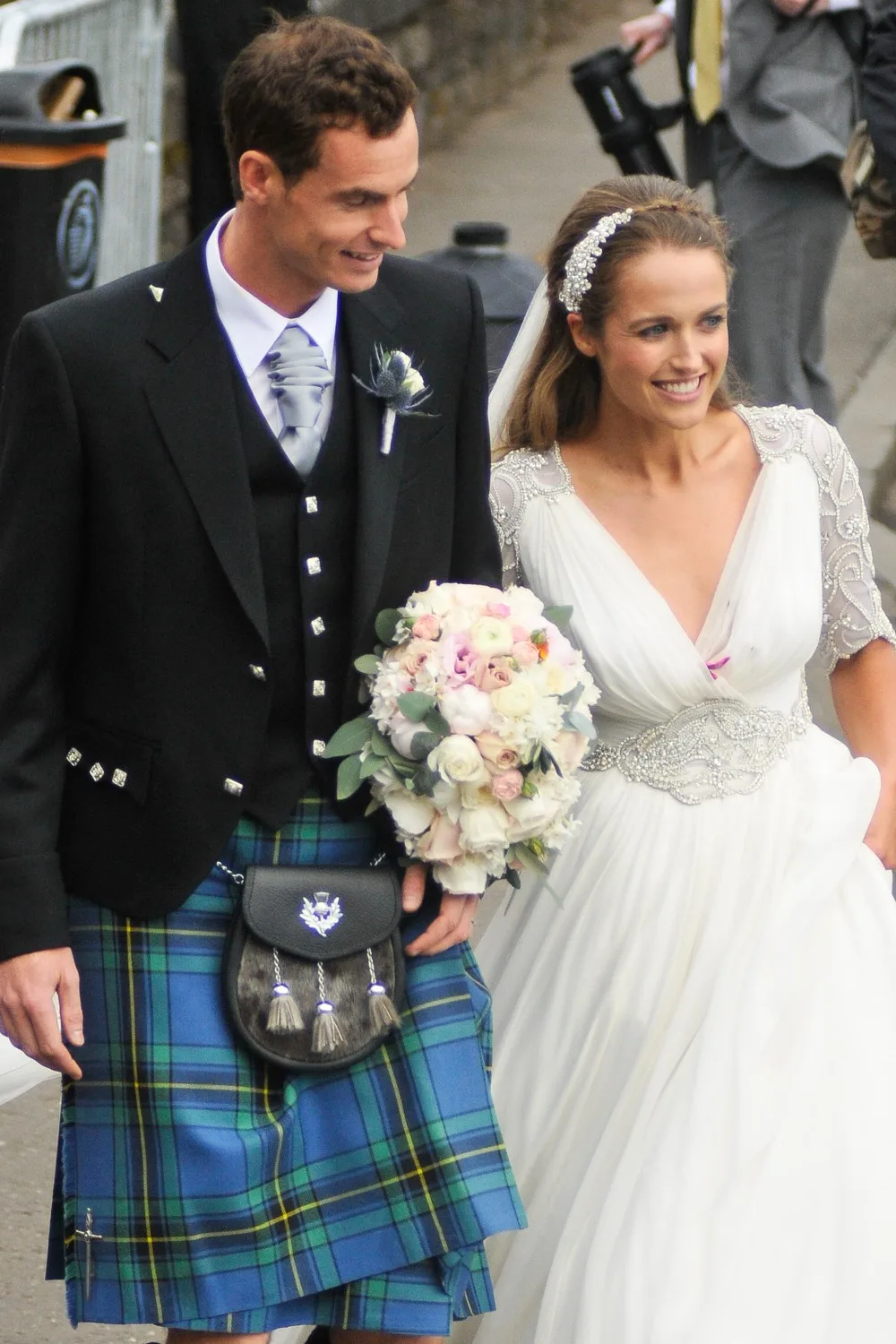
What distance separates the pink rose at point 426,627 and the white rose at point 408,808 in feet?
0.72

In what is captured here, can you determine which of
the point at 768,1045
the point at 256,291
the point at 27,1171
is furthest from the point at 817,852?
the point at 27,1171

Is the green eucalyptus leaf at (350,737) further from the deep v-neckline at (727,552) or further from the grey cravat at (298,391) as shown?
the deep v-neckline at (727,552)

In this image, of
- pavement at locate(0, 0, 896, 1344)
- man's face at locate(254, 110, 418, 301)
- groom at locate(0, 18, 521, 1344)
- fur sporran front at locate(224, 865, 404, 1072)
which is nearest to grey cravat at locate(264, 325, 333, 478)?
groom at locate(0, 18, 521, 1344)

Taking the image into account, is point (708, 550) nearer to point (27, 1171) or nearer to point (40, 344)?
point (40, 344)

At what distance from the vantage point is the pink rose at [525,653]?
318 cm

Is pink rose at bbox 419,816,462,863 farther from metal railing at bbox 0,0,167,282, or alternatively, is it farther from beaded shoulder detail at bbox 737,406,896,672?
metal railing at bbox 0,0,167,282

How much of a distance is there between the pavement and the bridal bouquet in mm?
1758

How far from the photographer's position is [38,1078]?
168 inches

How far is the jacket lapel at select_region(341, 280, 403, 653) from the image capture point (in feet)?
10.1

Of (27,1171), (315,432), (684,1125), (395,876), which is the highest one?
(315,432)

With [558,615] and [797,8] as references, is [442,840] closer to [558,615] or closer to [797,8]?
[558,615]

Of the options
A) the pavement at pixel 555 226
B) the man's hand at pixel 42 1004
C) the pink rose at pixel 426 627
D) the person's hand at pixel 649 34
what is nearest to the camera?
the man's hand at pixel 42 1004

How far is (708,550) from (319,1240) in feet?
4.89

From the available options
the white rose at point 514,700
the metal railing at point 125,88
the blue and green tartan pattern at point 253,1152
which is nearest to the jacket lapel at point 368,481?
the white rose at point 514,700
